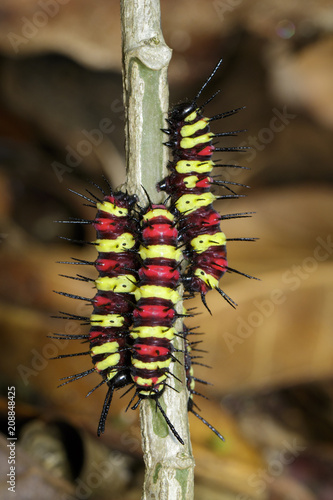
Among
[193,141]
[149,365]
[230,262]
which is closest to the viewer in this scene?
[149,365]

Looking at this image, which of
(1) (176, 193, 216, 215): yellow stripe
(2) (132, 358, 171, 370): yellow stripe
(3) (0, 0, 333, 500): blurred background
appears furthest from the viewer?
(3) (0, 0, 333, 500): blurred background

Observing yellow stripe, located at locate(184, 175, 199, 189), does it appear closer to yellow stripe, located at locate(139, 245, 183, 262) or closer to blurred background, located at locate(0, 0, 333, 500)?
yellow stripe, located at locate(139, 245, 183, 262)

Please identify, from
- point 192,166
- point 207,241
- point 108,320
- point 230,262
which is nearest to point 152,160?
point 192,166

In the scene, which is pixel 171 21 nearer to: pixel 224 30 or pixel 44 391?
pixel 224 30

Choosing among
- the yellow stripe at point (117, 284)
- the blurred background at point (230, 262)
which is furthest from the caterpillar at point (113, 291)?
the blurred background at point (230, 262)

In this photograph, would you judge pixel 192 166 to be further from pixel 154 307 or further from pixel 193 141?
pixel 154 307

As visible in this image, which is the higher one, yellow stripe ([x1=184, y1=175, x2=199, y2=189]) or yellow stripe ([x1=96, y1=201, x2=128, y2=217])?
yellow stripe ([x1=184, y1=175, x2=199, y2=189])

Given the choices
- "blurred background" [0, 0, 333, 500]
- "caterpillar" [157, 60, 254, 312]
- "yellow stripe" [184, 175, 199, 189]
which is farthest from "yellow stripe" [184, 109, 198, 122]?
"blurred background" [0, 0, 333, 500]
